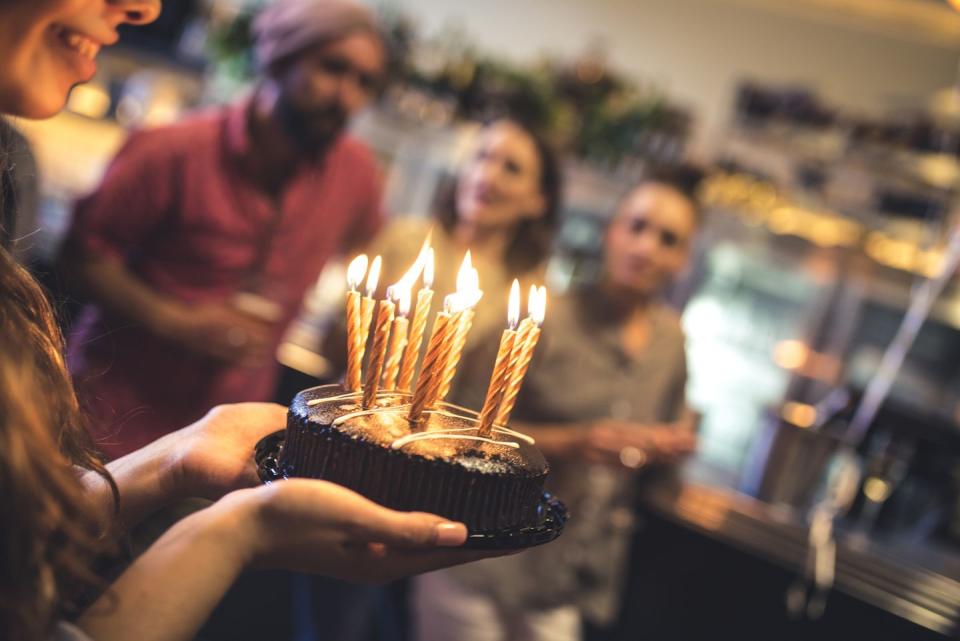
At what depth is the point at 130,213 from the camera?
2158 mm

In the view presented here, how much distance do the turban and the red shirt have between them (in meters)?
0.20

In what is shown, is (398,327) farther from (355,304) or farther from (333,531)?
(333,531)

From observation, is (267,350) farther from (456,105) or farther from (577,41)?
(577,41)

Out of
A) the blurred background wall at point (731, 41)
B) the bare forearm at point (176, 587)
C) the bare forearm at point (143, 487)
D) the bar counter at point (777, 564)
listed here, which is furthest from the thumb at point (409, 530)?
the blurred background wall at point (731, 41)

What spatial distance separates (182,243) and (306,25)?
697 millimetres

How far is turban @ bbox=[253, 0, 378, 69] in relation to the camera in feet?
7.52

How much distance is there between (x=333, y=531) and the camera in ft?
2.82

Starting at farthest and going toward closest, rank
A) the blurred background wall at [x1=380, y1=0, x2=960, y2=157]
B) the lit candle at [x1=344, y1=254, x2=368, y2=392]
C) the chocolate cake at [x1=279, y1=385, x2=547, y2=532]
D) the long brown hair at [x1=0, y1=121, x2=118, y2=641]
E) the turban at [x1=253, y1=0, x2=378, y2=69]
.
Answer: the blurred background wall at [x1=380, y1=0, x2=960, y2=157]
the turban at [x1=253, y1=0, x2=378, y2=69]
the lit candle at [x1=344, y1=254, x2=368, y2=392]
the chocolate cake at [x1=279, y1=385, x2=547, y2=532]
the long brown hair at [x1=0, y1=121, x2=118, y2=641]

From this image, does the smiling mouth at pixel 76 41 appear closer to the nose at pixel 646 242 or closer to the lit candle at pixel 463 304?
the lit candle at pixel 463 304

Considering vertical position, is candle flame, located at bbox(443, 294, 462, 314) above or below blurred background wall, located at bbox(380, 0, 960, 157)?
below

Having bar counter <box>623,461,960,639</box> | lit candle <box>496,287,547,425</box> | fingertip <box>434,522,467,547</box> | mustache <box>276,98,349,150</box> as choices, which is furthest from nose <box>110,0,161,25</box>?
bar counter <box>623,461,960,639</box>

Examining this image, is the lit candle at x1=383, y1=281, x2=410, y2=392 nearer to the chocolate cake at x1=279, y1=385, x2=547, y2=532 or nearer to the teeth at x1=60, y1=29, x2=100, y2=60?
the chocolate cake at x1=279, y1=385, x2=547, y2=532

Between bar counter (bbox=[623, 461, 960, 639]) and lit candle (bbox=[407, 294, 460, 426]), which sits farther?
bar counter (bbox=[623, 461, 960, 639])

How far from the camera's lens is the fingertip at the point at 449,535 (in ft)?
2.91
